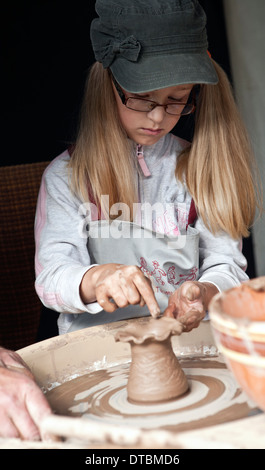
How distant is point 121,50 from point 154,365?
0.74 metres

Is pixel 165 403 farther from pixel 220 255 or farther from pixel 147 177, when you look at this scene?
pixel 147 177

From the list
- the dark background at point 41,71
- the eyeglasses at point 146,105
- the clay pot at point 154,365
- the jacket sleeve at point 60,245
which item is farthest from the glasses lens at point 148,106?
the dark background at point 41,71

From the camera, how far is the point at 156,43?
139 cm

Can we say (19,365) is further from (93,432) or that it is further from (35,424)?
(93,432)

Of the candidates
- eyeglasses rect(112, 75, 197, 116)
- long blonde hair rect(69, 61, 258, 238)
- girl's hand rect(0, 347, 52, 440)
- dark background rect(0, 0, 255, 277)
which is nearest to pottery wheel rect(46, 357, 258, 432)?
girl's hand rect(0, 347, 52, 440)

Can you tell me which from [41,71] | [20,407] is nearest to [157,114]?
[20,407]

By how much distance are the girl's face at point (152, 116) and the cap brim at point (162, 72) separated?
77 millimetres

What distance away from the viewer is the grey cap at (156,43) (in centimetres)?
137

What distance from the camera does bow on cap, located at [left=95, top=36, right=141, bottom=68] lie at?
1380 millimetres

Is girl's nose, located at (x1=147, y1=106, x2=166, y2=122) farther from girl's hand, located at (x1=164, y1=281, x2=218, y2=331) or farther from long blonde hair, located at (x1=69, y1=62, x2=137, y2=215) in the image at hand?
girl's hand, located at (x1=164, y1=281, x2=218, y2=331)

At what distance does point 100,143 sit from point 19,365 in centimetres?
72

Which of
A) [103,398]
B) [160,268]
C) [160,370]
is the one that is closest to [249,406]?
[160,370]

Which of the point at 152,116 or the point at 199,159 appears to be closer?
the point at 152,116
